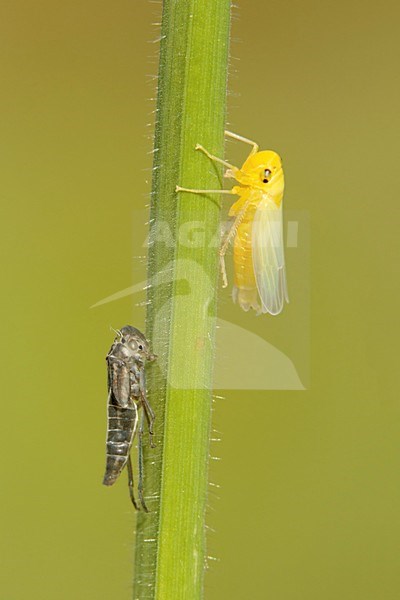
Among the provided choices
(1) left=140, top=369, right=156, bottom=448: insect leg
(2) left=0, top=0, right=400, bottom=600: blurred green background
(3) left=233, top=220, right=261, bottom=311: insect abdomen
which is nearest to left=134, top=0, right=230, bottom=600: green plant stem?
(1) left=140, top=369, right=156, bottom=448: insect leg

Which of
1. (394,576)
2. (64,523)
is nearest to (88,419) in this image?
(64,523)

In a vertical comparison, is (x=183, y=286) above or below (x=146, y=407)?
above

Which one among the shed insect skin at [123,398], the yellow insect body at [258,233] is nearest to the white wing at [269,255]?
the yellow insect body at [258,233]

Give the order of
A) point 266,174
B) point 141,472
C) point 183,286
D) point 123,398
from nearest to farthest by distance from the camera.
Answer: point 183,286 < point 141,472 < point 123,398 < point 266,174

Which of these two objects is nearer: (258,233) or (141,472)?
(141,472)

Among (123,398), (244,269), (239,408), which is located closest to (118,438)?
(123,398)

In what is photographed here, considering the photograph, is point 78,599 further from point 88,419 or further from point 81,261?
point 81,261

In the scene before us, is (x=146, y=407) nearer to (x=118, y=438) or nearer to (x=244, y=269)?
(x=118, y=438)
